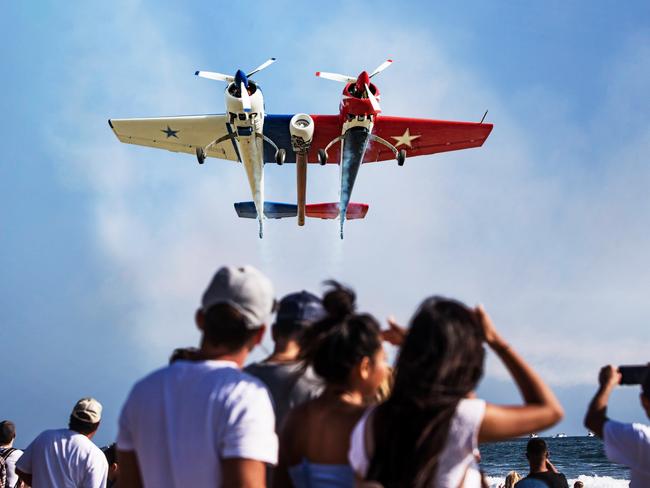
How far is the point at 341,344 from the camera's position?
8.68ft

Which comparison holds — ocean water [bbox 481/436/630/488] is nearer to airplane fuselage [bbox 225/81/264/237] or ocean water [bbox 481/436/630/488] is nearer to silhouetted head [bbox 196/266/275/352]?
airplane fuselage [bbox 225/81/264/237]

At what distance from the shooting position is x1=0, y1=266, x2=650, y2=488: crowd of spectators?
7.64 ft

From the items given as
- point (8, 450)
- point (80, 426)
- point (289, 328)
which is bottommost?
point (8, 450)

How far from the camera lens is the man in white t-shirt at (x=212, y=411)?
2504 millimetres

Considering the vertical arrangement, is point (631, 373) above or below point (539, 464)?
above

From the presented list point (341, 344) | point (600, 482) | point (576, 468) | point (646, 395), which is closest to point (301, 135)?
point (600, 482)

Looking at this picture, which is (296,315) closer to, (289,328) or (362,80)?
(289,328)

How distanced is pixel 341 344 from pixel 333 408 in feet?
0.73

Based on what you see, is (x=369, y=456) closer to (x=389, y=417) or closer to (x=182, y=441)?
(x=389, y=417)

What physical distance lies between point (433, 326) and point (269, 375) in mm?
1035

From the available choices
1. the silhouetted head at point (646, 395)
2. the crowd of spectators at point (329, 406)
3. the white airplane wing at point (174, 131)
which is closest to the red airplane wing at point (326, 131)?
the white airplane wing at point (174, 131)

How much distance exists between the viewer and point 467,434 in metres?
2.35

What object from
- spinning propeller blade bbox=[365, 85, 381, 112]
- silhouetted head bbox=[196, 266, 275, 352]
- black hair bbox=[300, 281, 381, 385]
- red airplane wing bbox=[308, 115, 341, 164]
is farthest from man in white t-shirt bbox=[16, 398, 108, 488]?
red airplane wing bbox=[308, 115, 341, 164]

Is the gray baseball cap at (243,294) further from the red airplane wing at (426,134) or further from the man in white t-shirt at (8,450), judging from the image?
the red airplane wing at (426,134)
